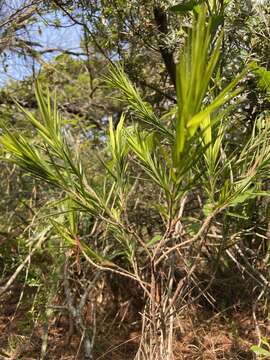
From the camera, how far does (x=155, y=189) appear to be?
305 cm

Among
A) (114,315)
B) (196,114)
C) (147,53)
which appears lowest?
(114,315)

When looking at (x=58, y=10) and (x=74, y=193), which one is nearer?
(x=74, y=193)

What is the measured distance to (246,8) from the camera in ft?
7.28

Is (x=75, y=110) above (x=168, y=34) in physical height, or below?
below

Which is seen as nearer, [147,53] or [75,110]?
[147,53]

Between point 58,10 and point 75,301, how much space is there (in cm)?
182

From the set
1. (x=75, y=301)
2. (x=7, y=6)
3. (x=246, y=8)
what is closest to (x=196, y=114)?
(x=246, y=8)

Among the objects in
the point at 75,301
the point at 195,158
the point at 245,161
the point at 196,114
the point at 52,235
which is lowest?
the point at 75,301

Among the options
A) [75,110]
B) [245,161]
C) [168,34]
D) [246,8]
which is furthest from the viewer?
[75,110]

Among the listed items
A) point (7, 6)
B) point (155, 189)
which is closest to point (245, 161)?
point (155, 189)

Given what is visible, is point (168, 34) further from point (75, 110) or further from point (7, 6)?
point (75, 110)

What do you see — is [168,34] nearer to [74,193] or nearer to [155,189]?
[155,189]

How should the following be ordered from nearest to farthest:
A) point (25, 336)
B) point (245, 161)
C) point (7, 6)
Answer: point (245, 161)
point (25, 336)
point (7, 6)

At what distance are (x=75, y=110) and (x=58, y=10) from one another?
1.40 metres
